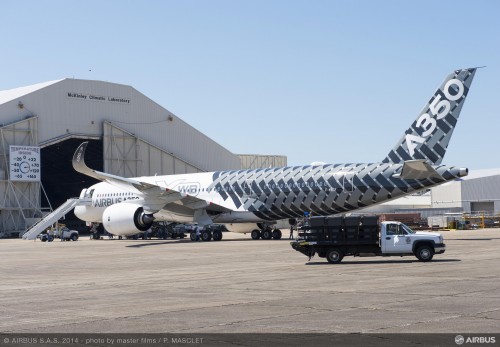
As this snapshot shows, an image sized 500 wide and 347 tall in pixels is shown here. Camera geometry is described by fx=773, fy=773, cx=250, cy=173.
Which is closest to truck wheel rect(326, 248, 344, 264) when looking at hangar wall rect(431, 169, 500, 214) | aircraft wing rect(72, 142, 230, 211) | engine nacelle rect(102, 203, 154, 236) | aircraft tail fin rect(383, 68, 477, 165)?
aircraft tail fin rect(383, 68, 477, 165)

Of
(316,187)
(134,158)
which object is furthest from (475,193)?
(316,187)

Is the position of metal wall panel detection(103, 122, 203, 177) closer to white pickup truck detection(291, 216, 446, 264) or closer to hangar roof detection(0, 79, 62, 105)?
hangar roof detection(0, 79, 62, 105)

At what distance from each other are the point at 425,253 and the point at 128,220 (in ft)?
97.1

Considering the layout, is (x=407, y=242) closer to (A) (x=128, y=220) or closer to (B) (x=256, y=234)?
(B) (x=256, y=234)

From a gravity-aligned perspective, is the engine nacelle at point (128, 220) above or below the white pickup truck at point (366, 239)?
→ above

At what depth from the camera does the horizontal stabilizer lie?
43.1 metres

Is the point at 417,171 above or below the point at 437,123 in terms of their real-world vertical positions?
below

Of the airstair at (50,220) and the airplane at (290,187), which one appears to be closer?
the airplane at (290,187)

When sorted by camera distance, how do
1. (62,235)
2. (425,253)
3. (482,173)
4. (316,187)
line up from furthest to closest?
(482,173) < (62,235) < (316,187) < (425,253)

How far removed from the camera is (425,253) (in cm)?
2870

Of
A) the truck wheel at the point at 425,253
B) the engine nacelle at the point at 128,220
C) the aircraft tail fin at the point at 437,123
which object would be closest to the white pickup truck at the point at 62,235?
the engine nacelle at the point at 128,220

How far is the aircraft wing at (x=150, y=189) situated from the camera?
164 ft

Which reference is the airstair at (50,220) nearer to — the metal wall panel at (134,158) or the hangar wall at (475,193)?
the metal wall panel at (134,158)
